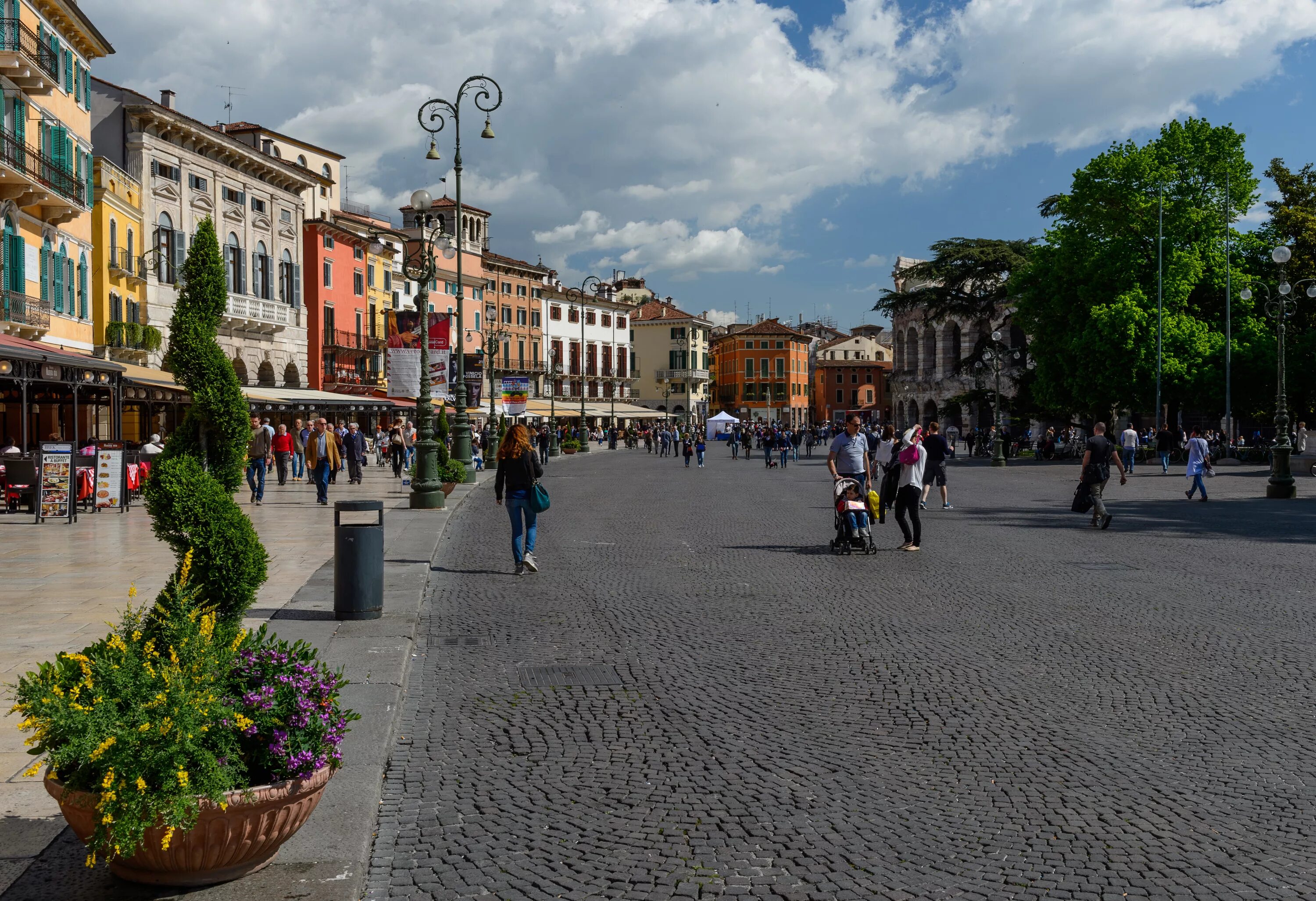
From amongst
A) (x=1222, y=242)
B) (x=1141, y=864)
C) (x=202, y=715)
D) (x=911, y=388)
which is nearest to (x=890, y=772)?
(x=1141, y=864)

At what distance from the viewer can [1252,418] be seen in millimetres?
49406

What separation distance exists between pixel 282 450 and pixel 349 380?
30787 mm

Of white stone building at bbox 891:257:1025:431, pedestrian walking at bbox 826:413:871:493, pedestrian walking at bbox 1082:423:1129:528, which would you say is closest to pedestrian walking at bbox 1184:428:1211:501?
pedestrian walking at bbox 1082:423:1129:528

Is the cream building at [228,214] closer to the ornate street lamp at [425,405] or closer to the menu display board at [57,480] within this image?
the ornate street lamp at [425,405]

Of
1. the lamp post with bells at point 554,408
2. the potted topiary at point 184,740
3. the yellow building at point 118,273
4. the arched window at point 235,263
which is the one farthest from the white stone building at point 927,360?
the potted topiary at point 184,740

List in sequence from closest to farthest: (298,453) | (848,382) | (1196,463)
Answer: (1196,463) < (298,453) < (848,382)

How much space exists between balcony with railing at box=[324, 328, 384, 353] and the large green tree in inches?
1268

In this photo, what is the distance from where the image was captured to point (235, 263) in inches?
1785

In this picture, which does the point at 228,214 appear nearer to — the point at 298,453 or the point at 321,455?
the point at 298,453

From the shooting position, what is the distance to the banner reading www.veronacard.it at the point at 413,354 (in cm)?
2147

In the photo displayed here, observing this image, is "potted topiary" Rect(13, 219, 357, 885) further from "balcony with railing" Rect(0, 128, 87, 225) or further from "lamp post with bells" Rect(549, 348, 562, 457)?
"lamp post with bells" Rect(549, 348, 562, 457)

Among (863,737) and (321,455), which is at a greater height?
(321,455)

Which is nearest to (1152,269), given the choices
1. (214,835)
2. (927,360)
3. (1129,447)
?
(1129,447)

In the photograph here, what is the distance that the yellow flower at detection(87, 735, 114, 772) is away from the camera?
3.17m
